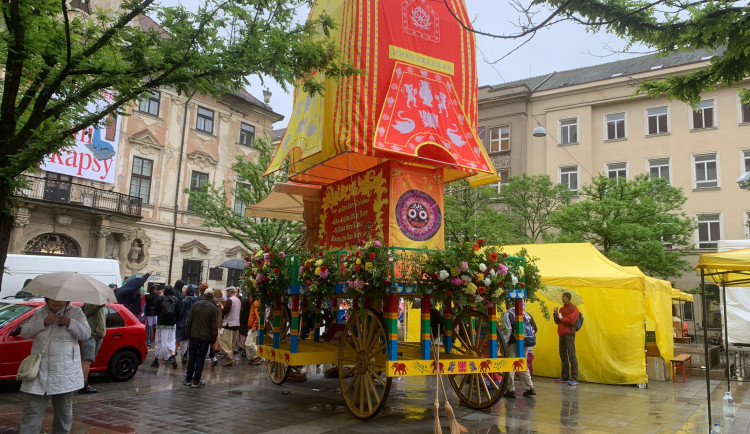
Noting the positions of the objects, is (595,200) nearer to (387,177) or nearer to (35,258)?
(387,177)

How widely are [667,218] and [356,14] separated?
62.6 ft

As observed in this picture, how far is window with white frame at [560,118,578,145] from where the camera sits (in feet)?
105

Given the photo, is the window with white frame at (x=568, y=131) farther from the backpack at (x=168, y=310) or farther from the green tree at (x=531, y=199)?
the backpack at (x=168, y=310)

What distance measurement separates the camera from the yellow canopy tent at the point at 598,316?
11.9 meters

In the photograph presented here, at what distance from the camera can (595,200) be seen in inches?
963

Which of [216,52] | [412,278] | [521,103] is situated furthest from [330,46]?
[521,103]

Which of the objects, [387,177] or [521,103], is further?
[521,103]

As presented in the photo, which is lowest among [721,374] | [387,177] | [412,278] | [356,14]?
[721,374]

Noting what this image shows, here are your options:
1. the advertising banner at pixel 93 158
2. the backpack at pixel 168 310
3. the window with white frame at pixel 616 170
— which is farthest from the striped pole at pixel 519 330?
the window with white frame at pixel 616 170

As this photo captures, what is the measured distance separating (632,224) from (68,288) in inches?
823

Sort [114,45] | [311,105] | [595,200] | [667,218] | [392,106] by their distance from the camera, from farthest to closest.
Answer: [595,200] → [667,218] → [311,105] → [392,106] → [114,45]

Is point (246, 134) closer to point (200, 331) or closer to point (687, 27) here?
point (200, 331)

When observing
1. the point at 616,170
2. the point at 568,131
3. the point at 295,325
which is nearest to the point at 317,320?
the point at 295,325

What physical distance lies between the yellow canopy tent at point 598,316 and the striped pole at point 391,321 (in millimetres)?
6652
